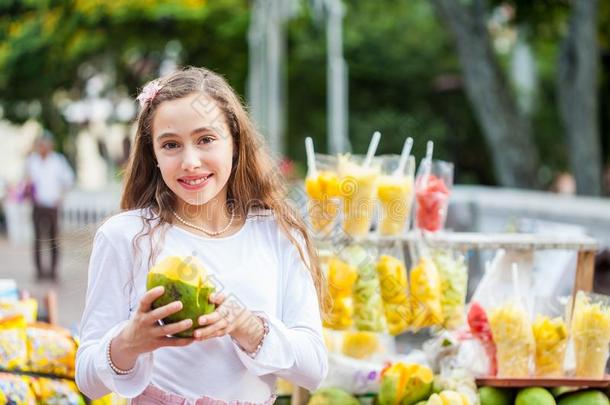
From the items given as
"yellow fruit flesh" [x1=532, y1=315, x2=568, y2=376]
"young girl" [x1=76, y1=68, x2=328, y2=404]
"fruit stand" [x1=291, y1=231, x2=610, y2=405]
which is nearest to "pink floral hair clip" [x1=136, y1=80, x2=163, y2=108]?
"young girl" [x1=76, y1=68, x2=328, y2=404]

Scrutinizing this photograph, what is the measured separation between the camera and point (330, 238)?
156 inches

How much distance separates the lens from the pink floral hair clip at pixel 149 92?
2.56m

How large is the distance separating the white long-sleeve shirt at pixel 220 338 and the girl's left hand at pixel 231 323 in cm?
4

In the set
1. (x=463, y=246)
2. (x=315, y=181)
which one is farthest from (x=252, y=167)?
(x=463, y=246)

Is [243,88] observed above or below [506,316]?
above

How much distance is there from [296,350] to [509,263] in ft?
6.30

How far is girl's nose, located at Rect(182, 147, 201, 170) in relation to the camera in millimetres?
2425

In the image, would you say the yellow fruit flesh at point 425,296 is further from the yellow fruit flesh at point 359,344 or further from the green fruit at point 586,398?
the green fruit at point 586,398

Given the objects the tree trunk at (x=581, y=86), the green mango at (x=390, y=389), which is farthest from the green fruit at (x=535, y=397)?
the tree trunk at (x=581, y=86)

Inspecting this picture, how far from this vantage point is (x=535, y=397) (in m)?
3.55

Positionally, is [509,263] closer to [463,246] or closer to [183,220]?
[463,246]

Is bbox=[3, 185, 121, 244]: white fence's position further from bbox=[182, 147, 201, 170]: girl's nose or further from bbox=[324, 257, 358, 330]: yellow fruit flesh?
bbox=[182, 147, 201, 170]: girl's nose

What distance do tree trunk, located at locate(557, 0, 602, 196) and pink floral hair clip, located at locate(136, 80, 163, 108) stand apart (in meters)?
9.18

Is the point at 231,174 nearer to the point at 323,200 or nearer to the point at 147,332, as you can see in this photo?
the point at 147,332
